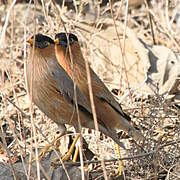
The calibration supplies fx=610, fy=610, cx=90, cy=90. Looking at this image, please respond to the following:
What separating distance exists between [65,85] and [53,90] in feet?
0.28

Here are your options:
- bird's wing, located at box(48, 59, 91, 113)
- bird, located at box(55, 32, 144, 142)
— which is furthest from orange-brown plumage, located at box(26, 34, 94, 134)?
bird, located at box(55, 32, 144, 142)

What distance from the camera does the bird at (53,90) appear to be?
3941 mm

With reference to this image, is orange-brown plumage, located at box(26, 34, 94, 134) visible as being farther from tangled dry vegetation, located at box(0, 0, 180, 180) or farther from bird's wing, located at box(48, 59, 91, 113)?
tangled dry vegetation, located at box(0, 0, 180, 180)

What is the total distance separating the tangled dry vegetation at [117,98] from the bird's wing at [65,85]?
0.66ft

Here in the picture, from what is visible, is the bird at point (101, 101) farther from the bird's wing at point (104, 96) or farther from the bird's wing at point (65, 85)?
the bird's wing at point (65, 85)

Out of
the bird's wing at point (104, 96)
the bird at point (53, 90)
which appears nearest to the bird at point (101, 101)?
the bird's wing at point (104, 96)

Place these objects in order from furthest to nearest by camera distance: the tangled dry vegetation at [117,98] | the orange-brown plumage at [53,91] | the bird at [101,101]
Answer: the bird at [101,101], the orange-brown plumage at [53,91], the tangled dry vegetation at [117,98]

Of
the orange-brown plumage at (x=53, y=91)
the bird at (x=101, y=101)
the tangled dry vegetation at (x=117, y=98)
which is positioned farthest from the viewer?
the bird at (x=101, y=101)

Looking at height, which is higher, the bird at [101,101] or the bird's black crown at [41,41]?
the bird's black crown at [41,41]

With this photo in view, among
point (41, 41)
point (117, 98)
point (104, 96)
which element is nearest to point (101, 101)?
point (104, 96)

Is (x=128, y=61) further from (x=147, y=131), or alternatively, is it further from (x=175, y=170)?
(x=175, y=170)

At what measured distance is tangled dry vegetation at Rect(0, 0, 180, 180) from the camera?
3.50 metres

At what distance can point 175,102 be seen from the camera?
15.4 feet

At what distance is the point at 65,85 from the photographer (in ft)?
13.0
